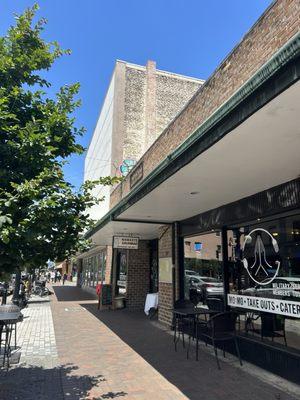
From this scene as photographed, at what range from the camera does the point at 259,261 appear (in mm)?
6660

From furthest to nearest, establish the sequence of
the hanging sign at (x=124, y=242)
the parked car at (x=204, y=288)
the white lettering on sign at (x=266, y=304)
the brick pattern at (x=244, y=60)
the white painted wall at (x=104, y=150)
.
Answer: the white painted wall at (x=104, y=150), the hanging sign at (x=124, y=242), the parked car at (x=204, y=288), the white lettering on sign at (x=266, y=304), the brick pattern at (x=244, y=60)

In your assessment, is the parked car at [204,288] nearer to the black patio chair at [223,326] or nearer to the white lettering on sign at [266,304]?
the white lettering on sign at [266,304]

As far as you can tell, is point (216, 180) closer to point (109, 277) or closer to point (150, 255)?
point (150, 255)

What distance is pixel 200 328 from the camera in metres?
8.08

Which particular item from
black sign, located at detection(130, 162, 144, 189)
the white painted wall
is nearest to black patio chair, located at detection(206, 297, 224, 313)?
black sign, located at detection(130, 162, 144, 189)

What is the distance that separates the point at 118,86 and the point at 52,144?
742 inches

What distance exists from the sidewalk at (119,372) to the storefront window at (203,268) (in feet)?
4.25

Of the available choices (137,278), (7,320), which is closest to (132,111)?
(137,278)

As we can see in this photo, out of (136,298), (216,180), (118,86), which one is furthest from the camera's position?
(118,86)

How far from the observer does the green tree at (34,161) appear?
404cm

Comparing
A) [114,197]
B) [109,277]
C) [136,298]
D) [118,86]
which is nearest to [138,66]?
[118,86]

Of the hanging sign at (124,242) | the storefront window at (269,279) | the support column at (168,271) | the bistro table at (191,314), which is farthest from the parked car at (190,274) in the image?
the hanging sign at (124,242)

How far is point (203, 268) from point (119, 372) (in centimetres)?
372

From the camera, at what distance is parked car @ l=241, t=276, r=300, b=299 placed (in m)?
5.69
